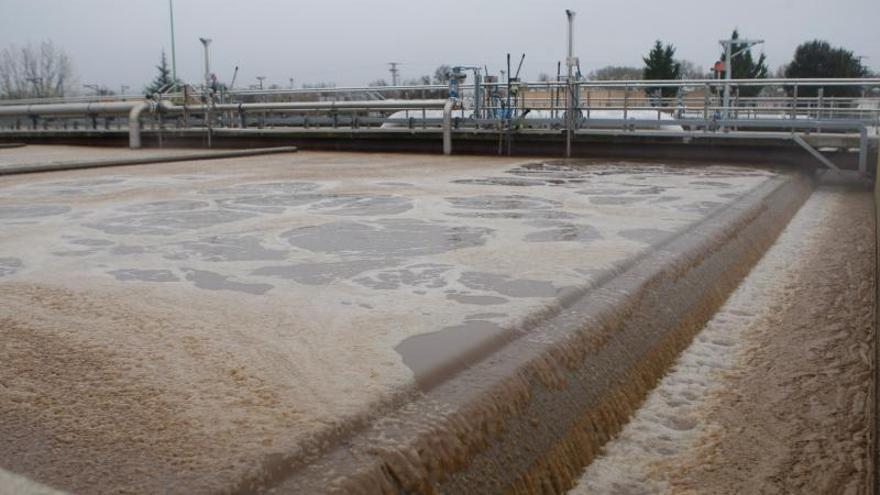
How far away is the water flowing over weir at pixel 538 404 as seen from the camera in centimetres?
218

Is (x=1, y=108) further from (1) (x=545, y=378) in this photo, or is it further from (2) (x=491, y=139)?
(1) (x=545, y=378)

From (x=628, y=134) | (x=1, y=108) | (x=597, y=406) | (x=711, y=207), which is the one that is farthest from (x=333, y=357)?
(x=1, y=108)

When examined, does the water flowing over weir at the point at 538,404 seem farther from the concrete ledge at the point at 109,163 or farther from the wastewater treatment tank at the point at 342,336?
the concrete ledge at the point at 109,163

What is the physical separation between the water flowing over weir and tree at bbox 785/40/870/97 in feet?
137

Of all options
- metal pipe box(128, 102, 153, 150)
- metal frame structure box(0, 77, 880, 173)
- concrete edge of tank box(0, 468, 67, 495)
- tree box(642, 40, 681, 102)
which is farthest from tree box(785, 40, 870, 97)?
concrete edge of tank box(0, 468, 67, 495)

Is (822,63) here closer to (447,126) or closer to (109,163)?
(447,126)

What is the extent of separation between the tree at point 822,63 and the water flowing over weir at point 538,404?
4187cm

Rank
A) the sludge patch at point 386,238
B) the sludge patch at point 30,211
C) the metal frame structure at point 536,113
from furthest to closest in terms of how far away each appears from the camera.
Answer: the metal frame structure at point 536,113, the sludge patch at point 30,211, the sludge patch at point 386,238

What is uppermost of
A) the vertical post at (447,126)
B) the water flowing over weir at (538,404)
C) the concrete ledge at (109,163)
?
the vertical post at (447,126)

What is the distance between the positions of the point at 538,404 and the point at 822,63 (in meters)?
46.8

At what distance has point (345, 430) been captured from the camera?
228 cm

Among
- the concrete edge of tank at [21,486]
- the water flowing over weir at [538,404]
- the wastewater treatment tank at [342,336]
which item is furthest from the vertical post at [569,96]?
the concrete edge of tank at [21,486]

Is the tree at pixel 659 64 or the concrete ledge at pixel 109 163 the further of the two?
the tree at pixel 659 64

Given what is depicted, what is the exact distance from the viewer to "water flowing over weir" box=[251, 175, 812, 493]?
218 centimetres
